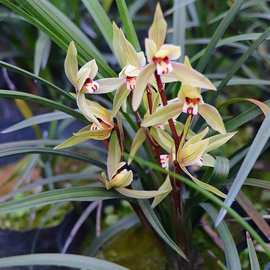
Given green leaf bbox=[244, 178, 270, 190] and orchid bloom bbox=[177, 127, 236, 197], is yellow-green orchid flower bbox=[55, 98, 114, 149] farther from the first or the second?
green leaf bbox=[244, 178, 270, 190]

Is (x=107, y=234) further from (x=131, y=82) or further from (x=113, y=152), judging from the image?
(x=131, y=82)

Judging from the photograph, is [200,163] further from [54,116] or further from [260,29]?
[260,29]

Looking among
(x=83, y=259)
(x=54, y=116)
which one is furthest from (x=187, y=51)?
(x=83, y=259)

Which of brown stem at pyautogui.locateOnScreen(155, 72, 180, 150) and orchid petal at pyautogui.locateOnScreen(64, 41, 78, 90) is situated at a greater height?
orchid petal at pyautogui.locateOnScreen(64, 41, 78, 90)

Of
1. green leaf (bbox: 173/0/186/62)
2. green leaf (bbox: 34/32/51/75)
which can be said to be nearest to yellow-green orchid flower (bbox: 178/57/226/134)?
green leaf (bbox: 173/0/186/62)

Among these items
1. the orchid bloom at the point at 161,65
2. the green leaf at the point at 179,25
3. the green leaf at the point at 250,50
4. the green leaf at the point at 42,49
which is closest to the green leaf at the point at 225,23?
the green leaf at the point at 250,50

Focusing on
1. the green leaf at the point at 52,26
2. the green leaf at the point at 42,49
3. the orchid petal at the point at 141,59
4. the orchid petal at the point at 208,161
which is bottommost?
the orchid petal at the point at 208,161

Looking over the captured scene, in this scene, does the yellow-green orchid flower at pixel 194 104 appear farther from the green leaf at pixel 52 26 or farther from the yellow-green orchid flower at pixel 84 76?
the green leaf at pixel 52 26
